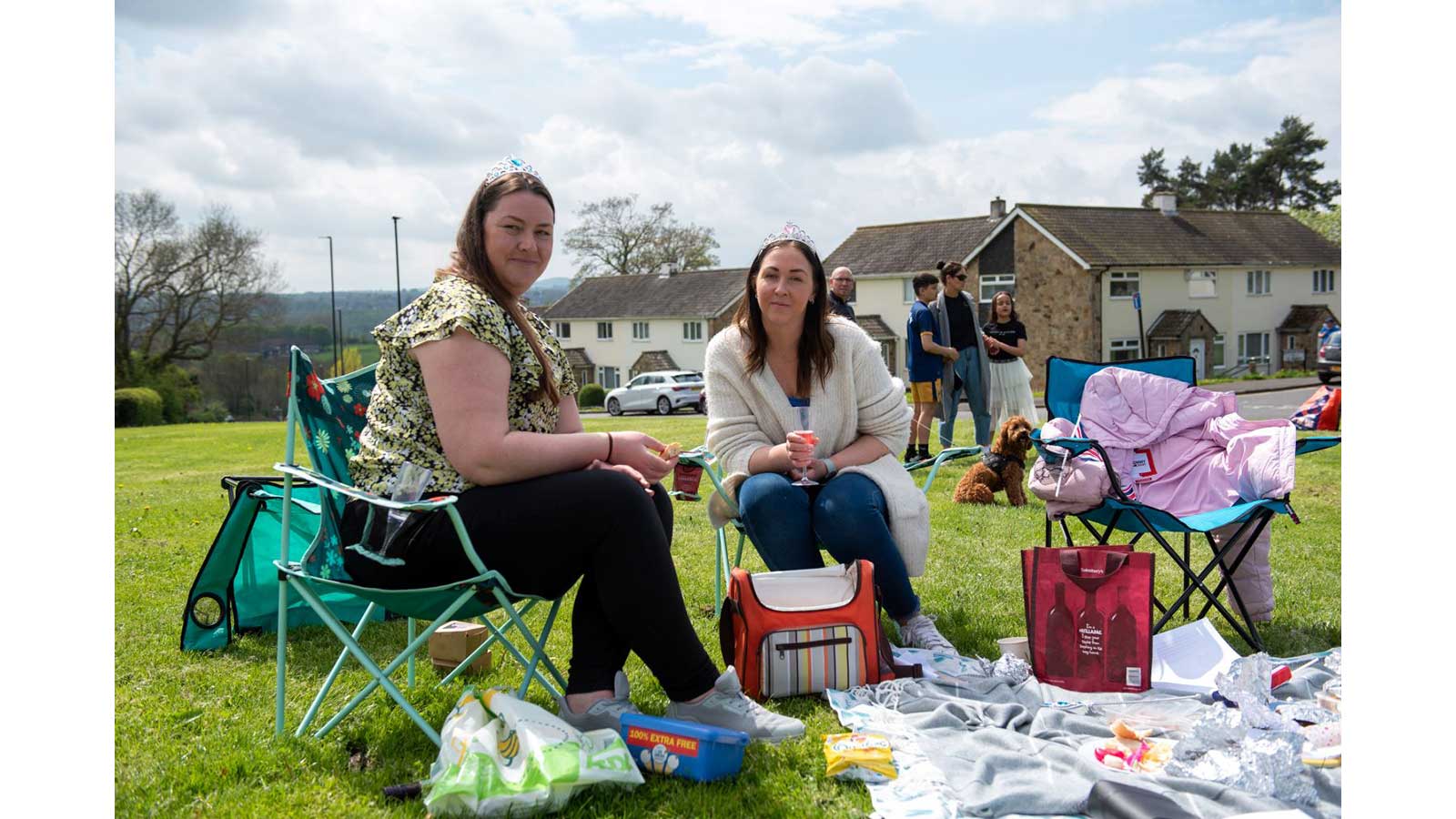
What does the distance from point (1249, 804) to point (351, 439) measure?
7.40 ft

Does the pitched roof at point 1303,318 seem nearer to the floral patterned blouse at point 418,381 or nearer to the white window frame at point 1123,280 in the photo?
the white window frame at point 1123,280

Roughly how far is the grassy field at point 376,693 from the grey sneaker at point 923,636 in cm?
18

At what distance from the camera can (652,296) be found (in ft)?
144

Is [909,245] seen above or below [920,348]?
above

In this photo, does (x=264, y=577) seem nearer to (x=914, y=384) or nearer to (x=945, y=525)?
(x=945, y=525)

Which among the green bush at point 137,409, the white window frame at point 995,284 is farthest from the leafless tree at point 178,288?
the white window frame at point 995,284

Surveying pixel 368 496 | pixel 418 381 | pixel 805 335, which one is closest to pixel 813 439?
pixel 805 335

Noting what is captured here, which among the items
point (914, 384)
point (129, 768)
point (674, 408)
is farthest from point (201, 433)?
point (129, 768)

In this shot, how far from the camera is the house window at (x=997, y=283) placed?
31.8m

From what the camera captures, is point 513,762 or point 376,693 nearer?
point 513,762

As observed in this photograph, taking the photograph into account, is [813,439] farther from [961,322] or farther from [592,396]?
[592,396]

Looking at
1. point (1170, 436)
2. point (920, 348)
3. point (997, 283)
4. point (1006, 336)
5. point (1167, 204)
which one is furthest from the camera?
point (1167, 204)

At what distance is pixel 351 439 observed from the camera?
2.81m

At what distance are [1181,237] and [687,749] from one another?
1378 inches
